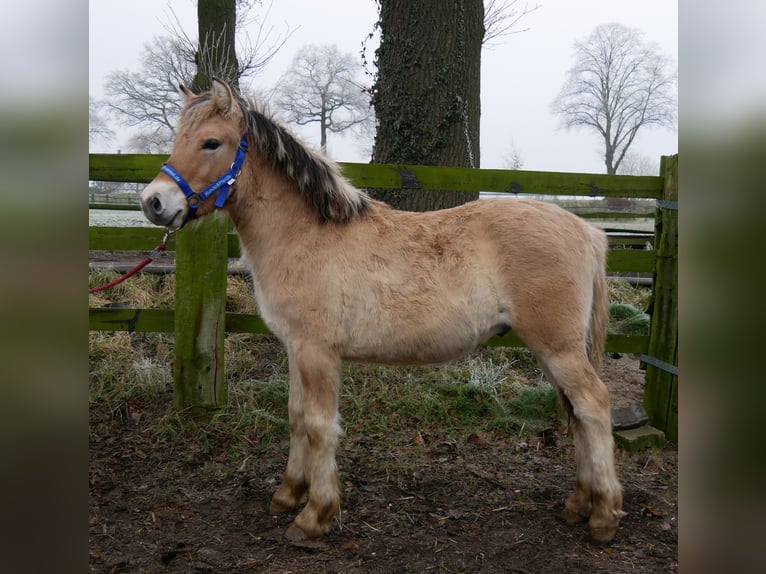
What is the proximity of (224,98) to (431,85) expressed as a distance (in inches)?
114

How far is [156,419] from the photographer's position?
4551mm

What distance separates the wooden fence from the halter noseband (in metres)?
1.05

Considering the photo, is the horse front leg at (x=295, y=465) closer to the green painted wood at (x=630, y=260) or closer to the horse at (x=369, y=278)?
the horse at (x=369, y=278)

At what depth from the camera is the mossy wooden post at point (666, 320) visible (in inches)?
174

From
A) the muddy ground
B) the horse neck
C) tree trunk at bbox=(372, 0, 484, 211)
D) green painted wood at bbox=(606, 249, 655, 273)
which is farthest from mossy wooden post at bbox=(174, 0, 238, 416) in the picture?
green painted wood at bbox=(606, 249, 655, 273)

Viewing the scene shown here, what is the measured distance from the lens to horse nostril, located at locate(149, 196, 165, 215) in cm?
287

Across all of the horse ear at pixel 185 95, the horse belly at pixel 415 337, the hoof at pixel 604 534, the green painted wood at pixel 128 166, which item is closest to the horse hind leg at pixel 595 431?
the hoof at pixel 604 534

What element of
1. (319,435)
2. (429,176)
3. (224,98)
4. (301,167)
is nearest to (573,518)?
(319,435)

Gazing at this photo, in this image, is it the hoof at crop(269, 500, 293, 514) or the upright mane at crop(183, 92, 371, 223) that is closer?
the upright mane at crop(183, 92, 371, 223)

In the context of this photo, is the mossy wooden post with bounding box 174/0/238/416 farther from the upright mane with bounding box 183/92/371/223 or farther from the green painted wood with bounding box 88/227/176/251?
the upright mane with bounding box 183/92/371/223

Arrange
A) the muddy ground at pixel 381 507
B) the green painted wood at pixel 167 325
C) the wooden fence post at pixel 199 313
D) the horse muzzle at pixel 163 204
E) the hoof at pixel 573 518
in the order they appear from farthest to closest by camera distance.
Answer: the green painted wood at pixel 167 325, the wooden fence post at pixel 199 313, the hoof at pixel 573 518, the muddy ground at pixel 381 507, the horse muzzle at pixel 163 204

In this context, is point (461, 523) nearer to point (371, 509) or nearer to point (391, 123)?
point (371, 509)

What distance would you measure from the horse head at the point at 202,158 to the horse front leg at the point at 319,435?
3.50 ft
